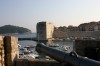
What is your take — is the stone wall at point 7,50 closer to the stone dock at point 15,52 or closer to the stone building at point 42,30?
the stone dock at point 15,52

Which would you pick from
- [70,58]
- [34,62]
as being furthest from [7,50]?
[70,58]

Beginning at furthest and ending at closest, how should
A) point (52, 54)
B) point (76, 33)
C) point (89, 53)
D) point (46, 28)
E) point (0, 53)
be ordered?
point (76, 33) → point (46, 28) → point (89, 53) → point (0, 53) → point (52, 54)

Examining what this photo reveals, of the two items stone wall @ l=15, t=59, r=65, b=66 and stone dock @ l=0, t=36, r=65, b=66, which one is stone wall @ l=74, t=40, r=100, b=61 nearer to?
stone wall @ l=15, t=59, r=65, b=66

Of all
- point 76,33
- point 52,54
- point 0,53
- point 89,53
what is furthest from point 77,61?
point 76,33

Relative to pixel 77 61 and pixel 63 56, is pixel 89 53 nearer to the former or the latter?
pixel 63 56

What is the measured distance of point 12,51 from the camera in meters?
5.85

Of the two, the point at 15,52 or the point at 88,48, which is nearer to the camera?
the point at 88,48

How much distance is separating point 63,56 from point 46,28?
254ft

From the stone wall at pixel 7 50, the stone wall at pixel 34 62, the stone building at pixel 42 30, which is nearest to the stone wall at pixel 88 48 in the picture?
the stone wall at pixel 34 62

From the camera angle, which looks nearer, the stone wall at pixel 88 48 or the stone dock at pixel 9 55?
the stone dock at pixel 9 55

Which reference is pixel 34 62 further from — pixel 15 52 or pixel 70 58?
pixel 70 58

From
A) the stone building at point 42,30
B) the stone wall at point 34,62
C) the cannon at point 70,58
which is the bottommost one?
the stone wall at point 34,62

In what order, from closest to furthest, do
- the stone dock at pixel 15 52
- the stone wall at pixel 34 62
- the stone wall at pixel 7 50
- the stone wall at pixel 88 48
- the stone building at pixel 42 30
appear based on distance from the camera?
the stone wall at pixel 34 62 → the stone dock at pixel 15 52 → the stone wall at pixel 7 50 → the stone wall at pixel 88 48 → the stone building at pixel 42 30

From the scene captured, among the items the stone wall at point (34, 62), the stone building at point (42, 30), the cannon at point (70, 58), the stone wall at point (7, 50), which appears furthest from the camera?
the stone building at point (42, 30)
